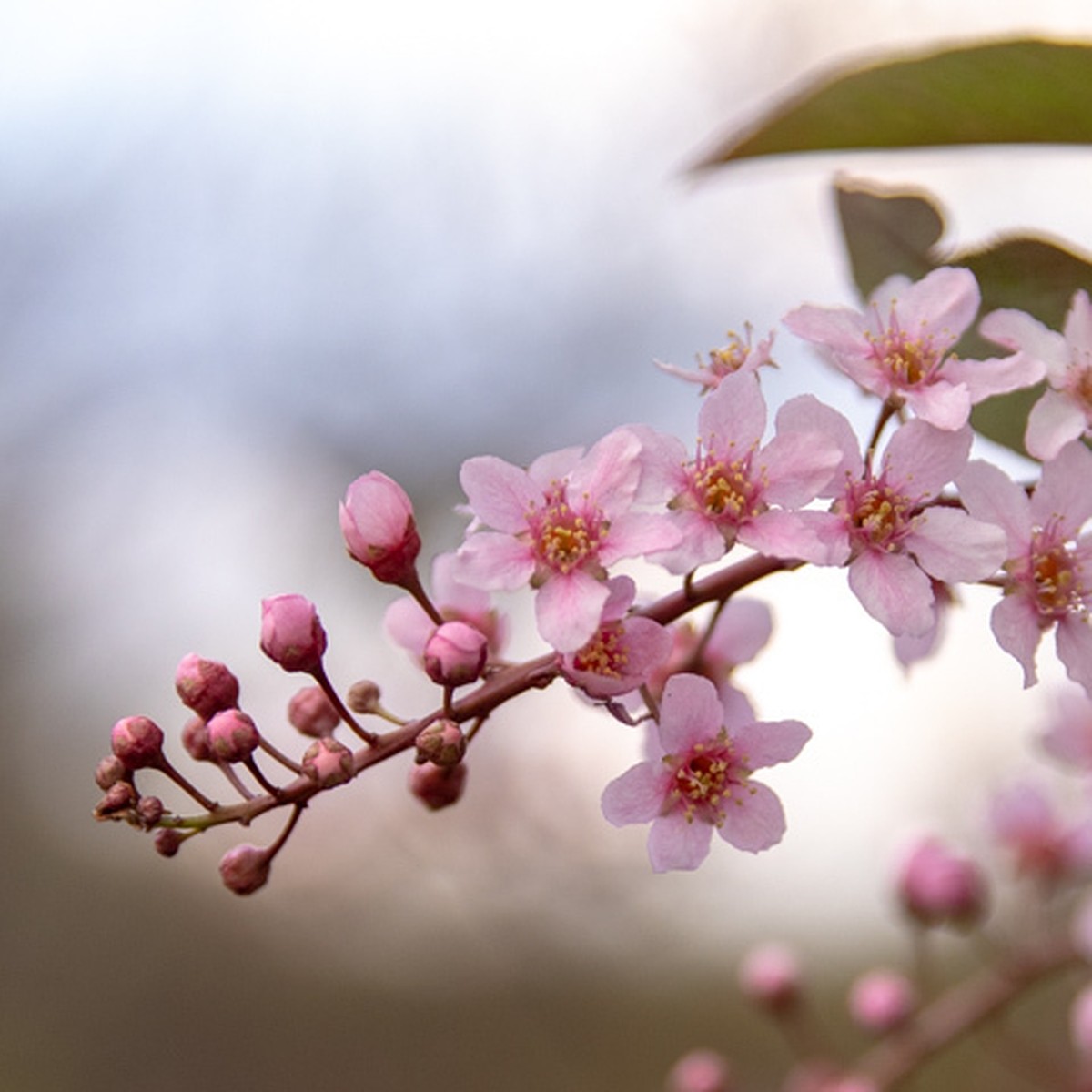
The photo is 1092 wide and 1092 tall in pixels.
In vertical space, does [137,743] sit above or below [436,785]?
above

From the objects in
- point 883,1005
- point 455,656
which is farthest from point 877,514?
point 883,1005

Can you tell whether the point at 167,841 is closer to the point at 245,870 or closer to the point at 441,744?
the point at 245,870

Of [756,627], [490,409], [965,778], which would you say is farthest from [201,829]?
[490,409]

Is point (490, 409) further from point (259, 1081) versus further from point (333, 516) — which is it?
point (259, 1081)

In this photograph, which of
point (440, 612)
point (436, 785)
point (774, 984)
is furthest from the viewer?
point (774, 984)

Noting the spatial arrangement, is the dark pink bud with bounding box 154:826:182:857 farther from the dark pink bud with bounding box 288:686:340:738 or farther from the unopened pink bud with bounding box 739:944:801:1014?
the unopened pink bud with bounding box 739:944:801:1014

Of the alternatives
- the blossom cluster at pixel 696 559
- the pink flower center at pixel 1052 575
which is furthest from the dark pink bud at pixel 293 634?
the pink flower center at pixel 1052 575

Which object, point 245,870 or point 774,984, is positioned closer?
point 245,870

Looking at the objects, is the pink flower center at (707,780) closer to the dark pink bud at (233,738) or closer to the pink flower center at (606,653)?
the pink flower center at (606,653)
